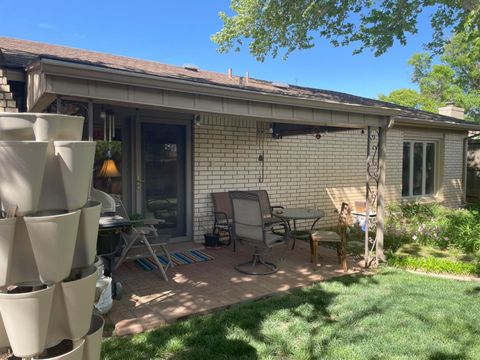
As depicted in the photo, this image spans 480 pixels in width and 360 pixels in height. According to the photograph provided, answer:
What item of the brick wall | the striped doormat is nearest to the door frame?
the striped doormat

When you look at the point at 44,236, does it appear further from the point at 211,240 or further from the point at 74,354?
the point at 211,240

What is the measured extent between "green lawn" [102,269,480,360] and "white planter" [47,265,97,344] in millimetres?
1437

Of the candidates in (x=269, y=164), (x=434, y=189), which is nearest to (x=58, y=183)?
(x=269, y=164)

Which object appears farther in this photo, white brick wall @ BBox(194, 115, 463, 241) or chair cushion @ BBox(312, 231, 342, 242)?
white brick wall @ BBox(194, 115, 463, 241)

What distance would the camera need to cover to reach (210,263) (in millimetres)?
5469

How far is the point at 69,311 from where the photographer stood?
1.53 metres

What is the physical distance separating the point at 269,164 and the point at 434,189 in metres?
6.35

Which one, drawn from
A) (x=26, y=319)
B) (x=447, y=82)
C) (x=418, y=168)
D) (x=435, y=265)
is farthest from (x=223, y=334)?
(x=447, y=82)

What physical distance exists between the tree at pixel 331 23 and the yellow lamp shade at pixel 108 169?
575cm

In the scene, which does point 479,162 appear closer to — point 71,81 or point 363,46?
point 363,46

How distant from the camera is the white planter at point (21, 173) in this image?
1.38 meters

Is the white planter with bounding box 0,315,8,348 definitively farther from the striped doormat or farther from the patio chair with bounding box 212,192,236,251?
the patio chair with bounding box 212,192,236,251

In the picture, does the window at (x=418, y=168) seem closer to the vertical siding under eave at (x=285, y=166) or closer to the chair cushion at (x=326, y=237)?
the vertical siding under eave at (x=285, y=166)

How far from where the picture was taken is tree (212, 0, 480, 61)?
884 cm
